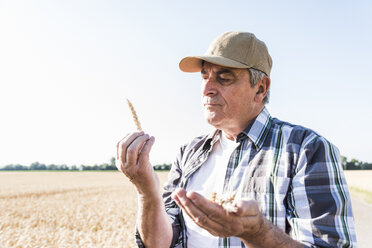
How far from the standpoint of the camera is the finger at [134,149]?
2062 millimetres

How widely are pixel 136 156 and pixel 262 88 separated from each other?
45.2 inches

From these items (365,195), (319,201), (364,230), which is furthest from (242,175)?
(365,195)

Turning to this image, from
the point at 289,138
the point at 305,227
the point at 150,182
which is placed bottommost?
the point at 305,227

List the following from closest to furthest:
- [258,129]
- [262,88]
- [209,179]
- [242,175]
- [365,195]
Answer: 1. [242,175]
2. [258,129]
3. [209,179]
4. [262,88]
5. [365,195]

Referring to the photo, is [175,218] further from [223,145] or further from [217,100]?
[217,100]

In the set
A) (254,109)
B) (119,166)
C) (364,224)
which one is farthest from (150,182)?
(364,224)

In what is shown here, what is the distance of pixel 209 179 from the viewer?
106 inches

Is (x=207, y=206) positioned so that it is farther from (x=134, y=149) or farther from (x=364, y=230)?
(x=364, y=230)

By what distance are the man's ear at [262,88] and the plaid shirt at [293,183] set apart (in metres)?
0.15

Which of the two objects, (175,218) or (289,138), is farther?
(175,218)

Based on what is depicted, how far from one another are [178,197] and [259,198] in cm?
77

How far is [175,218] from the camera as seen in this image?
8.92ft

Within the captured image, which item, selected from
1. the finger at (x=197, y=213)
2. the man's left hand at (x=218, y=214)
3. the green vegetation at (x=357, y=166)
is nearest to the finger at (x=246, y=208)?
the man's left hand at (x=218, y=214)

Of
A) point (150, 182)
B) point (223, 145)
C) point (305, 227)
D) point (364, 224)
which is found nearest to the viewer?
point (305, 227)
